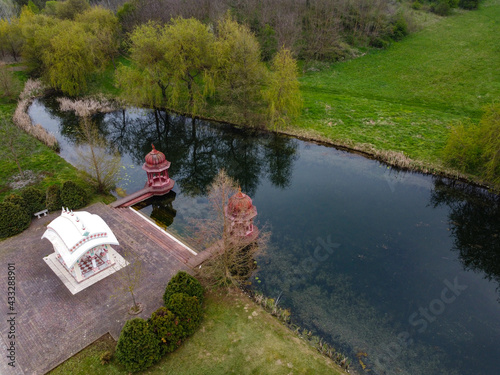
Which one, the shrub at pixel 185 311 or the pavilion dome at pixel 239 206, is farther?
the pavilion dome at pixel 239 206

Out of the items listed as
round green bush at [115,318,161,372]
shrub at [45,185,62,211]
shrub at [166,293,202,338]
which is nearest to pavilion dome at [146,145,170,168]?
shrub at [45,185,62,211]

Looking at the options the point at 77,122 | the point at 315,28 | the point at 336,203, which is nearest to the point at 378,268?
the point at 336,203

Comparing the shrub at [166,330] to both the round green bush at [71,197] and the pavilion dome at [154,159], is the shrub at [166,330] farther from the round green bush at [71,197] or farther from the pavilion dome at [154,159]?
the pavilion dome at [154,159]

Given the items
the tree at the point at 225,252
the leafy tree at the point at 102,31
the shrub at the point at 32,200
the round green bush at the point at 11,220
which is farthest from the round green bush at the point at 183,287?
the leafy tree at the point at 102,31

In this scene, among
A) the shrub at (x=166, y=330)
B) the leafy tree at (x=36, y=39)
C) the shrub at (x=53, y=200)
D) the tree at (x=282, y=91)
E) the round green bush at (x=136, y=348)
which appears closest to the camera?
the round green bush at (x=136, y=348)

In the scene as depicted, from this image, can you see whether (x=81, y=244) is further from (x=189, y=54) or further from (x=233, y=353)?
(x=189, y=54)

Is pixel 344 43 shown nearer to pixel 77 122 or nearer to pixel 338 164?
pixel 338 164
